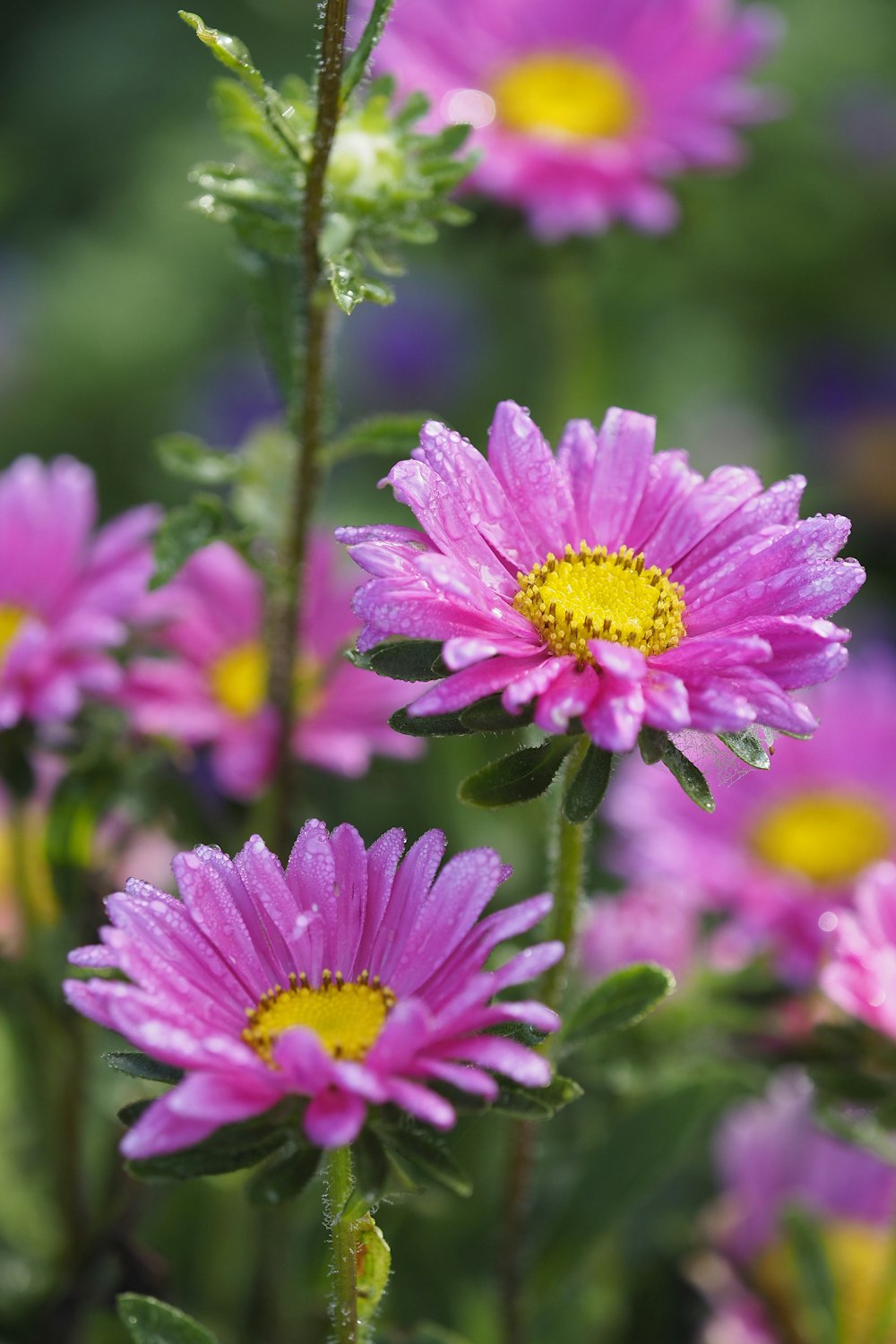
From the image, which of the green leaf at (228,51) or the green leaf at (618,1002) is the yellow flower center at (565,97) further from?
the green leaf at (618,1002)

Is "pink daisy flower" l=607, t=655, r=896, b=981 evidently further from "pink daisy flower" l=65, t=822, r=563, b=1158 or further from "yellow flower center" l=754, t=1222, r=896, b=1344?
"pink daisy flower" l=65, t=822, r=563, b=1158

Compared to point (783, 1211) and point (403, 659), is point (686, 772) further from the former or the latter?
point (783, 1211)

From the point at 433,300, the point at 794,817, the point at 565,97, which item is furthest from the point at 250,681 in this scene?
the point at 433,300

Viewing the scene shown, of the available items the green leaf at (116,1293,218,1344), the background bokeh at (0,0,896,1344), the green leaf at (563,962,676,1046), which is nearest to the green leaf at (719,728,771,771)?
the green leaf at (563,962,676,1046)

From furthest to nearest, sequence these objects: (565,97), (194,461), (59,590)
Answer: (565,97) → (59,590) → (194,461)

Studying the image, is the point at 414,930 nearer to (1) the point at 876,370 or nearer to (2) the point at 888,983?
(2) the point at 888,983
